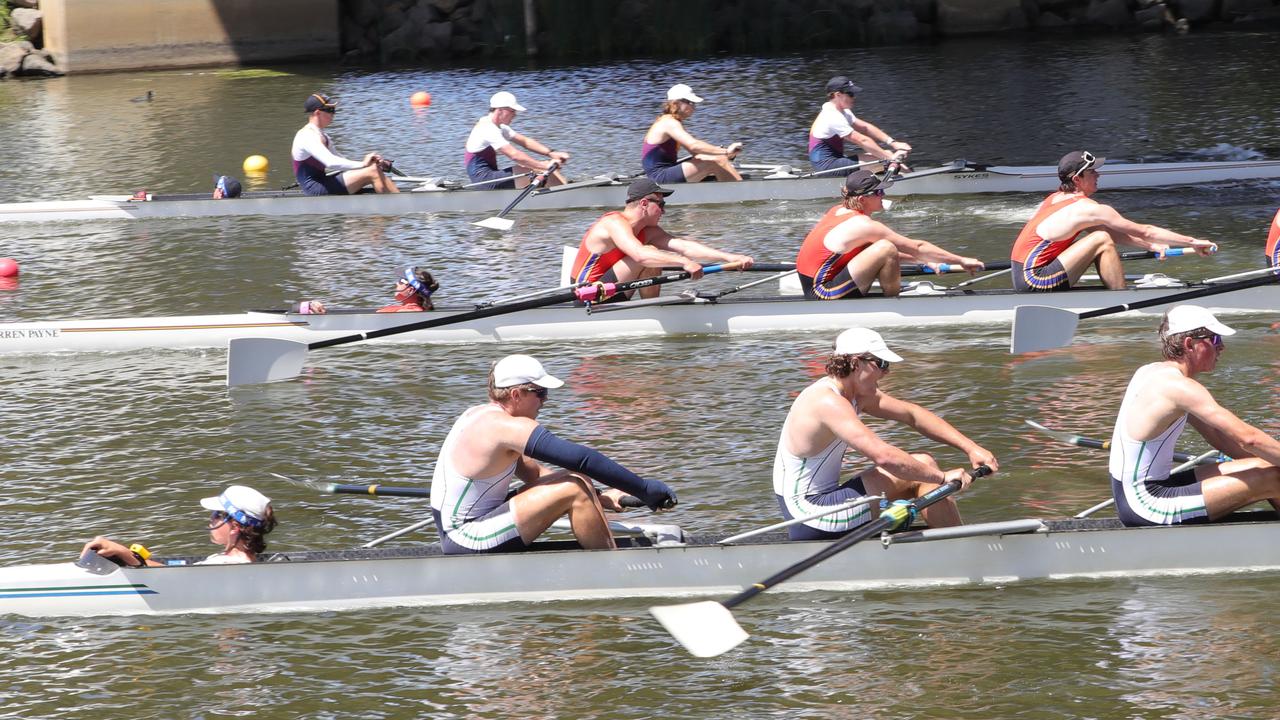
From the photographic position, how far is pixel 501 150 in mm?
19562

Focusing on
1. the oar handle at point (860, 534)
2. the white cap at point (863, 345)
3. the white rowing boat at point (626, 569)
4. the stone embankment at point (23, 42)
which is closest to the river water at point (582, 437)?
the white rowing boat at point (626, 569)

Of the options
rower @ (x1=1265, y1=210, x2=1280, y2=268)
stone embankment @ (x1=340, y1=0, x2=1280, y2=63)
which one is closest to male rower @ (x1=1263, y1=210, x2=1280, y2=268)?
rower @ (x1=1265, y1=210, x2=1280, y2=268)

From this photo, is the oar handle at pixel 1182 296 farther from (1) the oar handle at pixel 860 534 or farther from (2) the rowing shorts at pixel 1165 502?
(1) the oar handle at pixel 860 534

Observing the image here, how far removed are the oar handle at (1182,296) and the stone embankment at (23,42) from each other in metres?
27.1

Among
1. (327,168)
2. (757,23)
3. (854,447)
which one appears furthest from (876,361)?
(757,23)

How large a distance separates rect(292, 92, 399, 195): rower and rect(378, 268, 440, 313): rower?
5583mm

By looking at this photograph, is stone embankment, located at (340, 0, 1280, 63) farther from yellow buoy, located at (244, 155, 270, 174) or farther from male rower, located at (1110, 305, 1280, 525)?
male rower, located at (1110, 305, 1280, 525)

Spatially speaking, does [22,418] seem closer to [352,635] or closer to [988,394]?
[352,635]

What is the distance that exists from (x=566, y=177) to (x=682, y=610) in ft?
47.0

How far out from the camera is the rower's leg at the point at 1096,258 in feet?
43.4

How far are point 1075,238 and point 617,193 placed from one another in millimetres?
7785

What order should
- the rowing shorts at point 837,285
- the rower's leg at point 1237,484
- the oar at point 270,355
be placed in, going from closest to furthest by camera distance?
the rower's leg at point 1237,484 → the oar at point 270,355 → the rowing shorts at point 837,285

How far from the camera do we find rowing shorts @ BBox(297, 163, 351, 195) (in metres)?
19.4

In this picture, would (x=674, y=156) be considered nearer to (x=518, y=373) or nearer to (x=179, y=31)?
(x=518, y=373)
